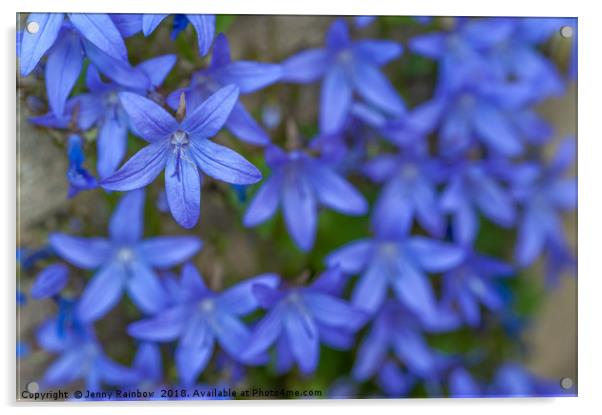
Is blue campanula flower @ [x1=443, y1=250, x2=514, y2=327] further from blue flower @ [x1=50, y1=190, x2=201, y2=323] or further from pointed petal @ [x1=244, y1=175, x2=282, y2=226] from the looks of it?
blue flower @ [x1=50, y1=190, x2=201, y2=323]

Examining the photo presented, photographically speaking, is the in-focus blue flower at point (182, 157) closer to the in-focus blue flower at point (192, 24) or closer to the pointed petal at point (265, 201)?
the in-focus blue flower at point (192, 24)

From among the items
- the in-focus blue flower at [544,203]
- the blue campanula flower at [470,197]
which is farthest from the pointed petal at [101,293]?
the in-focus blue flower at [544,203]

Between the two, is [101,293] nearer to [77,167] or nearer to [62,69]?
[77,167]

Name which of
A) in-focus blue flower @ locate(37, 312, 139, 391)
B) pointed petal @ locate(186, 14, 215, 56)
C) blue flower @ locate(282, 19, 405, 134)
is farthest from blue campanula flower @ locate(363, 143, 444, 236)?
in-focus blue flower @ locate(37, 312, 139, 391)

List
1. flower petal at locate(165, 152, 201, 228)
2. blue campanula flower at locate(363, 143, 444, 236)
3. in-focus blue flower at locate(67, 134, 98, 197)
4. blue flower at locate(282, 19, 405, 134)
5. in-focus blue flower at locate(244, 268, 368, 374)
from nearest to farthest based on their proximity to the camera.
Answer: flower petal at locate(165, 152, 201, 228), in-focus blue flower at locate(67, 134, 98, 197), in-focus blue flower at locate(244, 268, 368, 374), blue flower at locate(282, 19, 405, 134), blue campanula flower at locate(363, 143, 444, 236)

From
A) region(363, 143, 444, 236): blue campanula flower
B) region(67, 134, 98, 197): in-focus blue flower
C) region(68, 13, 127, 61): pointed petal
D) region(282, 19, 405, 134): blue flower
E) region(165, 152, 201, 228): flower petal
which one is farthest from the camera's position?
region(363, 143, 444, 236): blue campanula flower

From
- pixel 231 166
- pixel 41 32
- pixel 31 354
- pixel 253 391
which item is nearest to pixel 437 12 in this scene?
pixel 231 166

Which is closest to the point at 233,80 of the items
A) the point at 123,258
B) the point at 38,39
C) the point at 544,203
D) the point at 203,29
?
the point at 203,29
